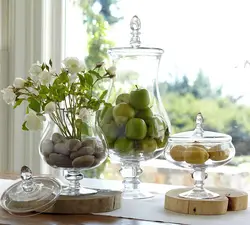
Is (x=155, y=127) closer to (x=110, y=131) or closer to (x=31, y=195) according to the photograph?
(x=110, y=131)

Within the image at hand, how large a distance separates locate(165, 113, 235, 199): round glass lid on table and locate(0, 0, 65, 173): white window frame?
0.84 metres

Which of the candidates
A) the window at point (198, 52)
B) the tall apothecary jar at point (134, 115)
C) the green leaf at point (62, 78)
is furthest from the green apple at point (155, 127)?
the window at point (198, 52)

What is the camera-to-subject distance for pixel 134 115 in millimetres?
1457

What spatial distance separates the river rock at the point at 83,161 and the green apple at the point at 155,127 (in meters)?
0.17

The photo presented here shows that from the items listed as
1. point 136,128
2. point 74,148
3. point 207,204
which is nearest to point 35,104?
point 74,148

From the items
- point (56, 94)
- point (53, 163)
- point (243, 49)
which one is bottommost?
point (53, 163)

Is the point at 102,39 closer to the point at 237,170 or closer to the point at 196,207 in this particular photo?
the point at 237,170

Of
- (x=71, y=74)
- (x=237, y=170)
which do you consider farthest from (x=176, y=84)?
(x=71, y=74)

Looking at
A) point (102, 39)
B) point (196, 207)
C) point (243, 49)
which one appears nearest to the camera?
point (196, 207)

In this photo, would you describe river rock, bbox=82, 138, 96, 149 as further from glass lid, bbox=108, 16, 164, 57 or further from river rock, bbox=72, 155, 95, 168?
glass lid, bbox=108, 16, 164, 57

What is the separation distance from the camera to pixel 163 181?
6.70 feet

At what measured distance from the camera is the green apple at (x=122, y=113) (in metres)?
1.44

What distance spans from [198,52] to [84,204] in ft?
2.79

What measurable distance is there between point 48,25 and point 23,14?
0.32 feet
